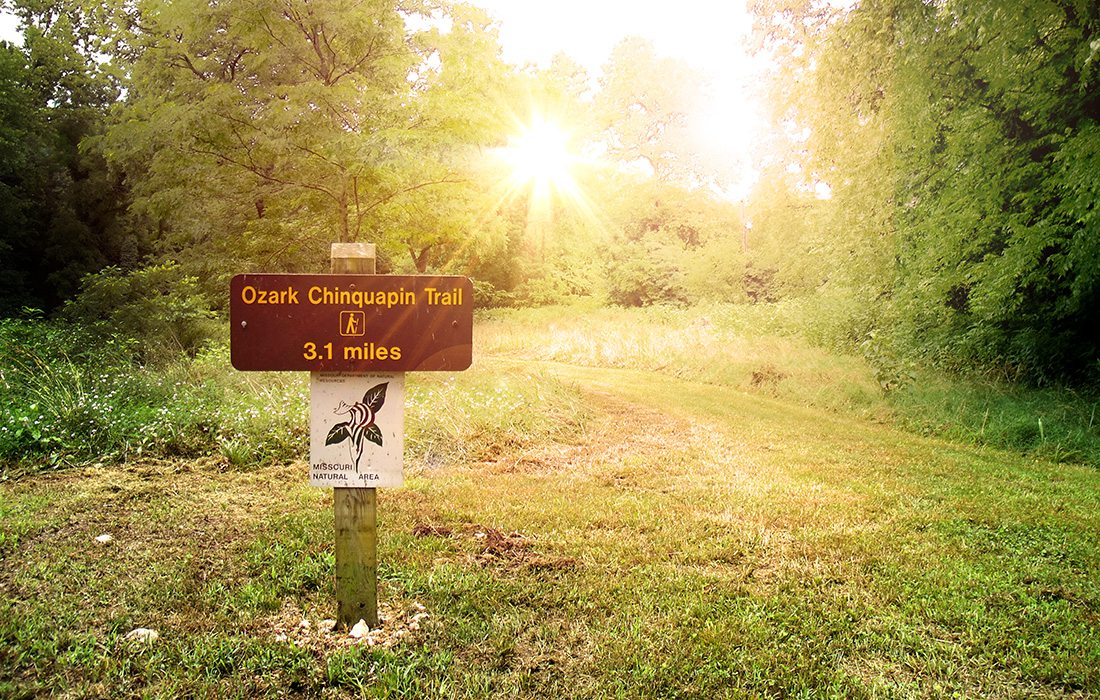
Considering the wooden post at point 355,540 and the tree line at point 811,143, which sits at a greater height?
the tree line at point 811,143

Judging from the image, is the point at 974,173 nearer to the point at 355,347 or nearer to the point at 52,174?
the point at 355,347

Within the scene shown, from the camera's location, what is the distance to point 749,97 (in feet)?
52.6

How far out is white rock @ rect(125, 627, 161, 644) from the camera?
119 inches

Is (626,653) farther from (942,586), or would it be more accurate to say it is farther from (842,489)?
(842,489)

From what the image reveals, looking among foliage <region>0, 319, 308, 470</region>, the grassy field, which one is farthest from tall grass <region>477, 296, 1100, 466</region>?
foliage <region>0, 319, 308, 470</region>

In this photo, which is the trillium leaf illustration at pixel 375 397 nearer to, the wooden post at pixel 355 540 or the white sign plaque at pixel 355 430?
the white sign plaque at pixel 355 430

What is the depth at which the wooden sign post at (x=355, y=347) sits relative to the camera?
2.98 m

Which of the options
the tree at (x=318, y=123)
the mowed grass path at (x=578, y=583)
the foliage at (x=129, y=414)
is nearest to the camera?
the mowed grass path at (x=578, y=583)

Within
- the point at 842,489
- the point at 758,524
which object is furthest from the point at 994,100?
the point at 758,524

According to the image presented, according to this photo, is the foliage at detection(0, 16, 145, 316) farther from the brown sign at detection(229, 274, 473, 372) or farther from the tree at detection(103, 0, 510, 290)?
the brown sign at detection(229, 274, 473, 372)

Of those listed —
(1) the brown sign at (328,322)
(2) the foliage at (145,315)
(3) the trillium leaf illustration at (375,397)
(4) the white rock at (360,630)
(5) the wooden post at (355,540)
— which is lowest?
(4) the white rock at (360,630)

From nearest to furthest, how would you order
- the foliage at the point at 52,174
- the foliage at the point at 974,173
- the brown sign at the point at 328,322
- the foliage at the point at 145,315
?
the brown sign at the point at 328,322, the foliage at the point at 974,173, the foliage at the point at 145,315, the foliage at the point at 52,174

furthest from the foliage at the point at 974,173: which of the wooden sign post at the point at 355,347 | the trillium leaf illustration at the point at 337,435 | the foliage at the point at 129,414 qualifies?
the foliage at the point at 129,414

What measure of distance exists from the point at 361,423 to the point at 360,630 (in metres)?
0.95
